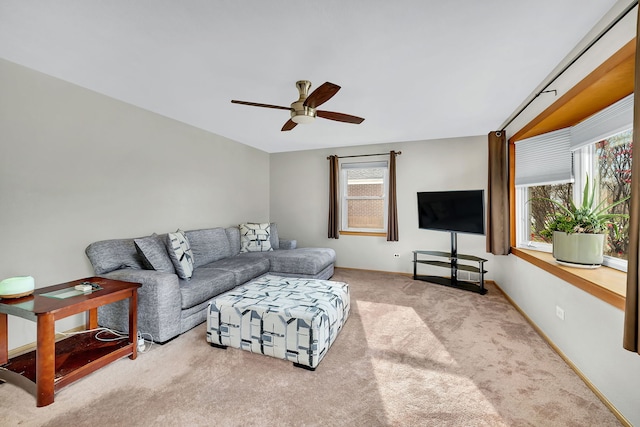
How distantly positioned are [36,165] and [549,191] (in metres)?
5.11

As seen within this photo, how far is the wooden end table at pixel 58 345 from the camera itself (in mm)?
1598

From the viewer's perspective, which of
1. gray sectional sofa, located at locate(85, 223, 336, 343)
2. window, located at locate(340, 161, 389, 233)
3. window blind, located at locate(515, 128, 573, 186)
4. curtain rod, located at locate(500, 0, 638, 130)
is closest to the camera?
curtain rod, located at locate(500, 0, 638, 130)

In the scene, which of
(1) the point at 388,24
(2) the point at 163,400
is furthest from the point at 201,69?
(2) the point at 163,400

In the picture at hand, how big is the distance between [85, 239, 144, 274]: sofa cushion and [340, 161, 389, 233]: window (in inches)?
137

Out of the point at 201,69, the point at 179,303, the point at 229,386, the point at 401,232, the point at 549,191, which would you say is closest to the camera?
the point at 229,386

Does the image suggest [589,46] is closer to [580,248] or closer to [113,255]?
[580,248]

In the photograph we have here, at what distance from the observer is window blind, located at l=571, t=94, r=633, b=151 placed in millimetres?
1909

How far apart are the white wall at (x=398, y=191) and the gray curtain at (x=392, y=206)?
121mm

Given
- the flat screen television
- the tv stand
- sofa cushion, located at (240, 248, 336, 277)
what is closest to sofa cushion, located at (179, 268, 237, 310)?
sofa cushion, located at (240, 248, 336, 277)

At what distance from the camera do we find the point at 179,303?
8.13 feet

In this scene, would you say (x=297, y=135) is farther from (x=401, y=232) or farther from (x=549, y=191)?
(x=549, y=191)

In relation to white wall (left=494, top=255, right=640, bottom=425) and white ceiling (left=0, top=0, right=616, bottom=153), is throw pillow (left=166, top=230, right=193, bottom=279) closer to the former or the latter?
white ceiling (left=0, top=0, right=616, bottom=153)

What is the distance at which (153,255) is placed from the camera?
2.67 meters

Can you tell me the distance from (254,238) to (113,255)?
204cm
